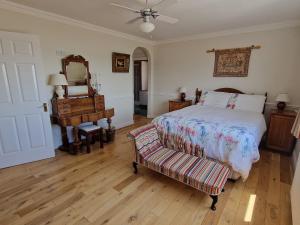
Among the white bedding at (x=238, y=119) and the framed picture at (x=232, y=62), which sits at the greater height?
the framed picture at (x=232, y=62)

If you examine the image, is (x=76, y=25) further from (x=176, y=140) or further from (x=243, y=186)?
(x=243, y=186)

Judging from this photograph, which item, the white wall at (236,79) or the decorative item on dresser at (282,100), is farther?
the white wall at (236,79)

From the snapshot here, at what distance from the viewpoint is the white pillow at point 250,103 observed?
341 centimetres

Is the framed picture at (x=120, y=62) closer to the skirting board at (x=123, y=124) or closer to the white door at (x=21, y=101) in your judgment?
the skirting board at (x=123, y=124)

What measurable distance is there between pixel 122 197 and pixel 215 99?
2.93m

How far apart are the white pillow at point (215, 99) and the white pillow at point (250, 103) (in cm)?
22

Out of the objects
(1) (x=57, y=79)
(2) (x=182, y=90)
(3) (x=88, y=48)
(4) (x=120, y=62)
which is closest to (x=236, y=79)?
(2) (x=182, y=90)

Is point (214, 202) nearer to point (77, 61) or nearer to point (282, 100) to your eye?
point (282, 100)

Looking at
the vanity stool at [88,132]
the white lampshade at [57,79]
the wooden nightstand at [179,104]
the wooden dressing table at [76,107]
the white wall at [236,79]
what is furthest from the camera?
the wooden nightstand at [179,104]

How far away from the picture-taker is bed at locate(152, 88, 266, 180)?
2115 millimetres

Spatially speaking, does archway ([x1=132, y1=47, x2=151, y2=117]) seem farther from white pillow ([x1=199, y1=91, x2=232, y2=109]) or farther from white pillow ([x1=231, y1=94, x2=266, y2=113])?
white pillow ([x1=231, y1=94, x2=266, y2=113])

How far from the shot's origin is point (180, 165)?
212 cm

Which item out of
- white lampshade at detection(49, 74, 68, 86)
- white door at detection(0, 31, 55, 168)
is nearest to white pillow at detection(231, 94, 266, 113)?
white lampshade at detection(49, 74, 68, 86)

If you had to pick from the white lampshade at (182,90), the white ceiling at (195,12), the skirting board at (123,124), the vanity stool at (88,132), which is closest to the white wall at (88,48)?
the skirting board at (123,124)
